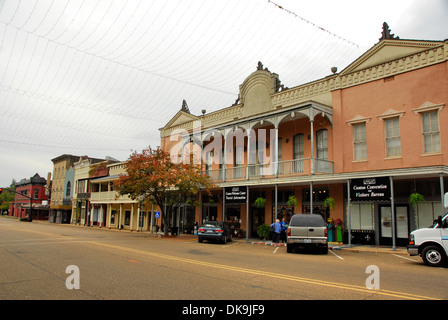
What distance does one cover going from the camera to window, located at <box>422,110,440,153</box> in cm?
1772

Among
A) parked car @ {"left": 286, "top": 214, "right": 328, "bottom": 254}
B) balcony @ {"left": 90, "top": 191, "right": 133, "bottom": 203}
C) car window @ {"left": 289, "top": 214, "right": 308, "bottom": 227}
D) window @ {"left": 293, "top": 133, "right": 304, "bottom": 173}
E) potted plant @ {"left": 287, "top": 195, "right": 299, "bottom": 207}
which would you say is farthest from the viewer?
balcony @ {"left": 90, "top": 191, "right": 133, "bottom": 203}

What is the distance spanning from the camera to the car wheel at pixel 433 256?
37.7 feet

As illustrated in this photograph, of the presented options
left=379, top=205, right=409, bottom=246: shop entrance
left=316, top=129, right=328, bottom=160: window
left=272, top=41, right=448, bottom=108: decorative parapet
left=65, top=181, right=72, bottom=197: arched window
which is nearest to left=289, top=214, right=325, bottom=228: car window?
left=379, top=205, right=409, bottom=246: shop entrance

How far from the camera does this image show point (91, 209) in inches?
1970

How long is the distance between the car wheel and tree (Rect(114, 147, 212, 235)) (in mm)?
14947

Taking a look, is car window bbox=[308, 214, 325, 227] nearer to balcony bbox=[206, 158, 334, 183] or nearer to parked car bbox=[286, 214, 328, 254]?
parked car bbox=[286, 214, 328, 254]

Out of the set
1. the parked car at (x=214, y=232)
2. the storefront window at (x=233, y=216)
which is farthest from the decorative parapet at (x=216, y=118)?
the parked car at (x=214, y=232)

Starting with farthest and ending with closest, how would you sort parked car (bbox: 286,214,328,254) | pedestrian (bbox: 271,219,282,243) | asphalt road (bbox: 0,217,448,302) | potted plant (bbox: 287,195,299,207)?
potted plant (bbox: 287,195,299,207)
pedestrian (bbox: 271,219,282,243)
parked car (bbox: 286,214,328,254)
asphalt road (bbox: 0,217,448,302)

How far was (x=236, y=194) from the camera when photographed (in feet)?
76.9

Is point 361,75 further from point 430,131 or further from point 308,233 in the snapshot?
point 308,233

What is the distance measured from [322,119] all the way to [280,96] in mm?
3774

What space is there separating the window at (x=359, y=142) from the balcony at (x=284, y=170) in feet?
5.17

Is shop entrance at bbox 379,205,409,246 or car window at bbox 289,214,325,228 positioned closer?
car window at bbox 289,214,325,228
